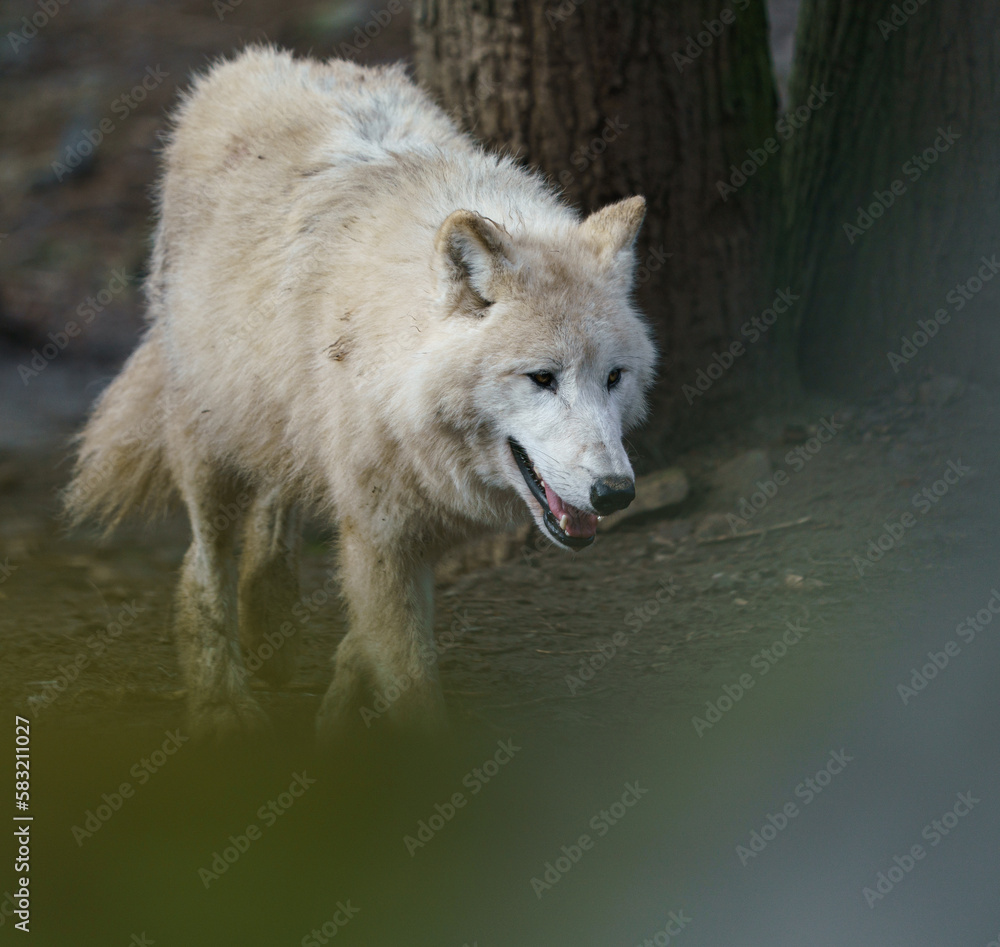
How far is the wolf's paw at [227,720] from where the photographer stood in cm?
439

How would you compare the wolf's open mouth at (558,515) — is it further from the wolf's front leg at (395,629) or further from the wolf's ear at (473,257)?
the wolf's front leg at (395,629)

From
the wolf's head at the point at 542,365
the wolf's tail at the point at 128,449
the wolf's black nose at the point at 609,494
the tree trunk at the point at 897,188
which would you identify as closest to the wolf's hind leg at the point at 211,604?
the wolf's tail at the point at 128,449

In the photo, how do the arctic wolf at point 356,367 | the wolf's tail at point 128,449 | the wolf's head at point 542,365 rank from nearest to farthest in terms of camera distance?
the wolf's head at point 542,365, the arctic wolf at point 356,367, the wolf's tail at point 128,449

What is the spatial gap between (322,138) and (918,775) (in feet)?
9.81

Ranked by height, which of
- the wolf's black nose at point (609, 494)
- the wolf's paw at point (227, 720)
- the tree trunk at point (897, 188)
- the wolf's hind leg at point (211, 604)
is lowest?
the wolf's paw at point (227, 720)

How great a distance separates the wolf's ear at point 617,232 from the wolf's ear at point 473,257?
37 centimetres

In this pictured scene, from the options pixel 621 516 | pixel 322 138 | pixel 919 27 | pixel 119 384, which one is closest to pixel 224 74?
pixel 322 138

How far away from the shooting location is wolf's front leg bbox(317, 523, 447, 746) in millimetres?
3709

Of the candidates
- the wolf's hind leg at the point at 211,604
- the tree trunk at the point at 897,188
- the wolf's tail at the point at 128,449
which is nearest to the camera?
the wolf's hind leg at the point at 211,604

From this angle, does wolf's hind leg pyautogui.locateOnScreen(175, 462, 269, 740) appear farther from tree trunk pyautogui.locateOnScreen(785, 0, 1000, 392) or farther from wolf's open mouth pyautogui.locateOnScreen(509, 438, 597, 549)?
tree trunk pyautogui.locateOnScreen(785, 0, 1000, 392)

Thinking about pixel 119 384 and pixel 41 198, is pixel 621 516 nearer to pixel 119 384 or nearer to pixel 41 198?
pixel 119 384

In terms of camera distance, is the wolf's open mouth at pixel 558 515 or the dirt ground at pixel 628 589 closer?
the wolf's open mouth at pixel 558 515

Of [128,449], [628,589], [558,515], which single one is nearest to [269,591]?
[128,449]

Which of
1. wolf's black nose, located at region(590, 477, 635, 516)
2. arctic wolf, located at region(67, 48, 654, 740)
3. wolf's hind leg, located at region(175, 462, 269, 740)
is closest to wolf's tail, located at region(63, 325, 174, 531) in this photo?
arctic wolf, located at region(67, 48, 654, 740)
